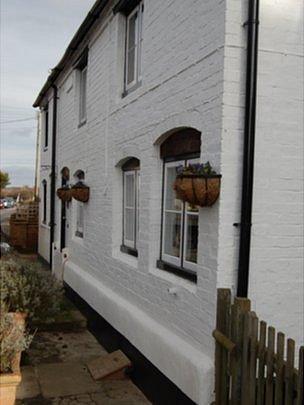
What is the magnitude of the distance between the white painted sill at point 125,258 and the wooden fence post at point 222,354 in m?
2.47

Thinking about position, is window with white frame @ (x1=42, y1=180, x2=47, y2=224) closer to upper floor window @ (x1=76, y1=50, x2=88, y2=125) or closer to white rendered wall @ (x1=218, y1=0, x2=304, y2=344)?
upper floor window @ (x1=76, y1=50, x2=88, y2=125)

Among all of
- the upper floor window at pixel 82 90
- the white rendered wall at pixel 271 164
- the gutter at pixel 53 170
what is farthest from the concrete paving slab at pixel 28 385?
the gutter at pixel 53 170

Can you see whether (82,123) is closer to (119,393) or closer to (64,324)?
(64,324)

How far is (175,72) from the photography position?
5.32 metres

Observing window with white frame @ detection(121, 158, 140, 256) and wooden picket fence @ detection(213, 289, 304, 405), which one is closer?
wooden picket fence @ detection(213, 289, 304, 405)

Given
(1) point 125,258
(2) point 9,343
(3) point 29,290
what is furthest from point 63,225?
(2) point 9,343

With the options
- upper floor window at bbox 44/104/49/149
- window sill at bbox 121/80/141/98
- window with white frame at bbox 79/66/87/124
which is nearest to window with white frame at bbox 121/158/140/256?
window sill at bbox 121/80/141/98

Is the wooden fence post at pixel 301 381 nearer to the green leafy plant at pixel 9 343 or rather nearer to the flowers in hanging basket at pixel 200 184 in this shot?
the flowers in hanging basket at pixel 200 184

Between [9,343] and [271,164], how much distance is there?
9.30ft

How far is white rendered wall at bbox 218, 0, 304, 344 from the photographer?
14.1ft

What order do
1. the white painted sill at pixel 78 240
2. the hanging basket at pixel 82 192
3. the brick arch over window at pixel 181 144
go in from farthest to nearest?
the white painted sill at pixel 78 240
the hanging basket at pixel 82 192
the brick arch over window at pixel 181 144

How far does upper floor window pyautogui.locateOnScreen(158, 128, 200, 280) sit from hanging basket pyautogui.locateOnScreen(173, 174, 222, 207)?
78 cm

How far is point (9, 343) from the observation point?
14.1ft

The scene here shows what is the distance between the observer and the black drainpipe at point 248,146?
422 centimetres
